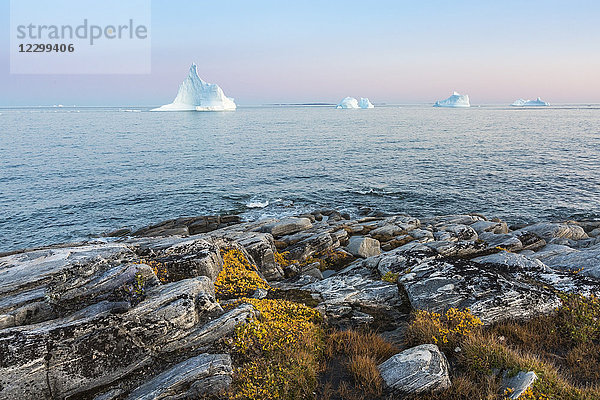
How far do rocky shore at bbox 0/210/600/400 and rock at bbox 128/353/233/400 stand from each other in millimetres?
29

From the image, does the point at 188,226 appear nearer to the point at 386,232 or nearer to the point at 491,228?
the point at 386,232

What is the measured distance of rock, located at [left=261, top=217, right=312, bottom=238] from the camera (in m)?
25.9

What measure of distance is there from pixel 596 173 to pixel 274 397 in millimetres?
68051

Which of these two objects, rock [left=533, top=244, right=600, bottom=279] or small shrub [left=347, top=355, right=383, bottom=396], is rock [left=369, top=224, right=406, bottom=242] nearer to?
rock [left=533, top=244, right=600, bottom=279]

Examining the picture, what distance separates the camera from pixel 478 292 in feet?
40.8

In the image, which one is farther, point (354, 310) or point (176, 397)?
point (354, 310)

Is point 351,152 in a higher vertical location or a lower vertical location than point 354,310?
higher

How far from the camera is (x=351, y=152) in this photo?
7431 centimetres

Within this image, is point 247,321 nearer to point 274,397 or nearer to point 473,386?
point 274,397

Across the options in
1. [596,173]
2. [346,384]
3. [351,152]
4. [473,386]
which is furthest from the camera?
[351,152]

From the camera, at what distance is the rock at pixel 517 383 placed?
7808 millimetres

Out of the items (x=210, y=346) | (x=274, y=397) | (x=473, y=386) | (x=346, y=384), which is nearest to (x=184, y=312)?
(x=210, y=346)

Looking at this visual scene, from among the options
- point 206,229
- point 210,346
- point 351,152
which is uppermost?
point 351,152

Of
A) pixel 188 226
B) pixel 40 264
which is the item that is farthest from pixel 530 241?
pixel 188 226
